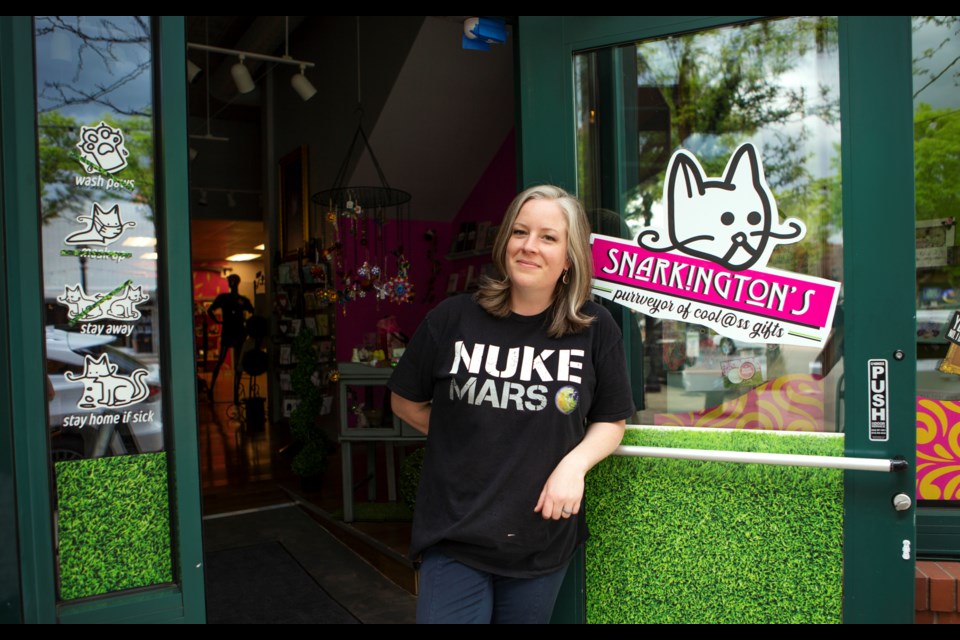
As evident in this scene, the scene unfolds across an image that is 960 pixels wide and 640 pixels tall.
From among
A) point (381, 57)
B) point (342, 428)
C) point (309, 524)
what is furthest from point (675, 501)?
point (381, 57)

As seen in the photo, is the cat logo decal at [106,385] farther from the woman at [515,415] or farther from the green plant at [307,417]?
the green plant at [307,417]

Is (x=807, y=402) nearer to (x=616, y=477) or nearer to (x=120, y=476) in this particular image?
(x=616, y=477)

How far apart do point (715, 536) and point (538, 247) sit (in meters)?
1.06

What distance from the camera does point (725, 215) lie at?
195 centimetres

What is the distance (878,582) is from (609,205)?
1316mm

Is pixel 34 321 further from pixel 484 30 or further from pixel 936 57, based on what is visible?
pixel 936 57

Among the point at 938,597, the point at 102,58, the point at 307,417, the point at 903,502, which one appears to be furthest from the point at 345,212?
the point at 938,597

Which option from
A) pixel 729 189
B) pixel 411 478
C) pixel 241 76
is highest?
pixel 241 76

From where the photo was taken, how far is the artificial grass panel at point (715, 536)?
6.18ft

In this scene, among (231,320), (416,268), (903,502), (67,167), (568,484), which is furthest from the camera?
(231,320)

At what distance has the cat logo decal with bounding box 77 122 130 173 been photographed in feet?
5.51

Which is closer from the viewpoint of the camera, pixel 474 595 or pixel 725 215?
pixel 474 595

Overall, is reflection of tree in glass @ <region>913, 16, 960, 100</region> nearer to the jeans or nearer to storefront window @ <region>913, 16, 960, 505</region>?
storefront window @ <region>913, 16, 960, 505</region>

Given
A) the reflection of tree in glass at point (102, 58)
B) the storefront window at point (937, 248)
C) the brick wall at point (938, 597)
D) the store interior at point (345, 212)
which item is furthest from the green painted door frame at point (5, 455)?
the storefront window at point (937, 248)
